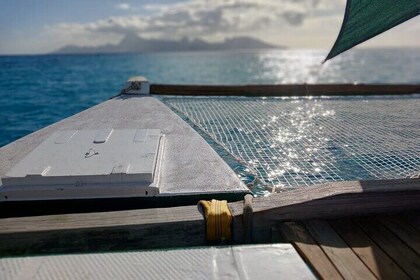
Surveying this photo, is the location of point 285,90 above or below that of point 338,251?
above

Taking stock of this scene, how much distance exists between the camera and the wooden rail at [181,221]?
253 cm

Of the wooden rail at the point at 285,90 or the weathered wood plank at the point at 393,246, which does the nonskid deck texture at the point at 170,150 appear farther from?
the wooden rail at the point at 285,90

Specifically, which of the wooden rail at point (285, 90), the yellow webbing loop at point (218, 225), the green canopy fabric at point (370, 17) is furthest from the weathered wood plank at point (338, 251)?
the wooden rail at point (285, 90)

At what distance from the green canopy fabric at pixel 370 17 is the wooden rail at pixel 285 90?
5.17 meters

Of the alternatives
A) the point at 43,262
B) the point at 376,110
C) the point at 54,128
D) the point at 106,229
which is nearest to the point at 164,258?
the point at 106,229

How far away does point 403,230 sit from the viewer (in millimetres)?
2594

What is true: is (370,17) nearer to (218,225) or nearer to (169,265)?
(218,225)

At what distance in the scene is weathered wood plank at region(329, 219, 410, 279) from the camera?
7.06 ft

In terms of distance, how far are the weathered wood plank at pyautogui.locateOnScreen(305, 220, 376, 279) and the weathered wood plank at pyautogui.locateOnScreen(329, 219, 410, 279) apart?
0.15ft

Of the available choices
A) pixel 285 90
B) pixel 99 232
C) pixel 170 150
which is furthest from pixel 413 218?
pixel 285 90

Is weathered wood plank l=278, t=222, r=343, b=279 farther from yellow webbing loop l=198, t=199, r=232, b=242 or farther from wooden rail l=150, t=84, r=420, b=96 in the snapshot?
wooden rail l=150, t=84, r=420, b=96

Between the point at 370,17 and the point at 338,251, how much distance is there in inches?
99.2

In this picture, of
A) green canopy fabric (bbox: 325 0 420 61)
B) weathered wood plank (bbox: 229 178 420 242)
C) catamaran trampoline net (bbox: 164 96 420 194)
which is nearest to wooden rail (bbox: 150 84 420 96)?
catamaran trampoline net (bbox: 164 96 420 194)

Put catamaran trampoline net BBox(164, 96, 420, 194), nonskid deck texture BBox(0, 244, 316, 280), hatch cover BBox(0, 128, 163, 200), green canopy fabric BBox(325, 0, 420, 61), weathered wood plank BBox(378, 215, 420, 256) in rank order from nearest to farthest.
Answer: nonskid deck texture BBox(0, 244, 316, 280) < weathered wood plank BBox(378, 215, 420, 256) < hatch cover BBox(0, 128, 163, 200) < green canopy fabric BBox(325, 0, 420, 61) < catamaran trampoline net BBox(164, 96, 420, 194)
